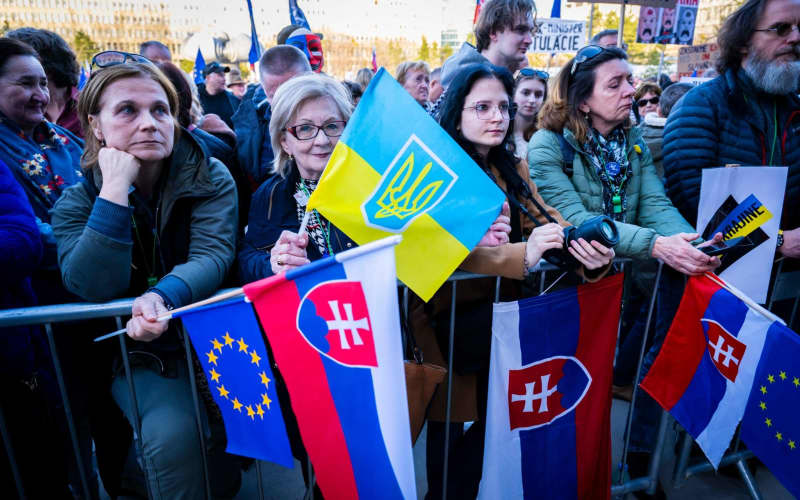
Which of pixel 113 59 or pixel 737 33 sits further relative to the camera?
pixel 737 33

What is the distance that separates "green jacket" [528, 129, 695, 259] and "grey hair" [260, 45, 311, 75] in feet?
6.99

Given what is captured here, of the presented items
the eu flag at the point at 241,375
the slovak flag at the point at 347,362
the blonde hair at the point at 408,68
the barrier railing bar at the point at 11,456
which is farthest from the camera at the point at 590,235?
the blonde hair at the point at 408,68

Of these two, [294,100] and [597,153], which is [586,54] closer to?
[597,153]

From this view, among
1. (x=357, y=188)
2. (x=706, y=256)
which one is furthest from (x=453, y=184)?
(x=706, y=256)

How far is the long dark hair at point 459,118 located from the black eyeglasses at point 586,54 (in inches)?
Result: 26.4

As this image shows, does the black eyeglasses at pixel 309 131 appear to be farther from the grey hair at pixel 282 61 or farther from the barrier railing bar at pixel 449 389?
the grey hair at pixel 282 61

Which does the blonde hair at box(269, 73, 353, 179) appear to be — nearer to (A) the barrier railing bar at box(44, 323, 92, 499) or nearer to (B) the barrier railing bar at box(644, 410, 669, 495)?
(A) the barrier railing bar at box(44, 323, 92, 499)

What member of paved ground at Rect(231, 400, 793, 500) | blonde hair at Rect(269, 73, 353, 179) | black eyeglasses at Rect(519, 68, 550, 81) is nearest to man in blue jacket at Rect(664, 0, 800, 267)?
paved ground at Rect(231, 400, 793, 500)

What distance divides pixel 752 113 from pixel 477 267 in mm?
1982

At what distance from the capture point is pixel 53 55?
3.13m

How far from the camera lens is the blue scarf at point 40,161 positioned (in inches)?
93.4

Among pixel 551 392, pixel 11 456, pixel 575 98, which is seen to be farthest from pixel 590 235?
pixel 11 456

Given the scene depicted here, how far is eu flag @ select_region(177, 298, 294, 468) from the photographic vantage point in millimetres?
1722

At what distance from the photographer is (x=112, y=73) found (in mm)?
2043
